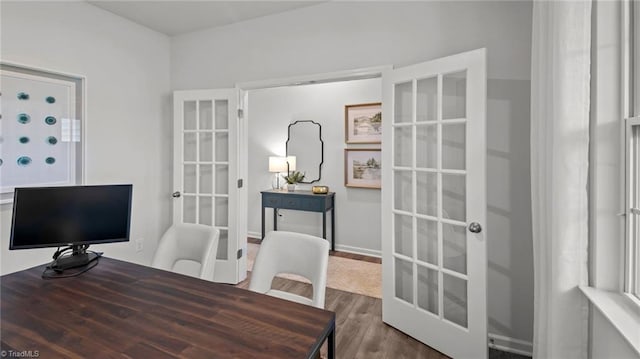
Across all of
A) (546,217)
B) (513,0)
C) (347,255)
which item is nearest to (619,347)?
(546,217)

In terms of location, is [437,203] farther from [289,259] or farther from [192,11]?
[192,11]

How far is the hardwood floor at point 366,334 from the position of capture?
204 cm

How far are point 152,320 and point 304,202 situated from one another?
3048 millimetres

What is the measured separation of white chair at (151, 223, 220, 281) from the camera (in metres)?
1.80

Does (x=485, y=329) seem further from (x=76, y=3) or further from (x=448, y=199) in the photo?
(x=76, y=3)

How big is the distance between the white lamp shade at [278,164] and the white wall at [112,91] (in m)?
1.43

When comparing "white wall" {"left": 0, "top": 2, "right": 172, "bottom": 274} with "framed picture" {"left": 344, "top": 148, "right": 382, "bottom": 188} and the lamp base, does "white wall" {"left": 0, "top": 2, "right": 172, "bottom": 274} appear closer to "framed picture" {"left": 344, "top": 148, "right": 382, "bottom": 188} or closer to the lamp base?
the lamp base

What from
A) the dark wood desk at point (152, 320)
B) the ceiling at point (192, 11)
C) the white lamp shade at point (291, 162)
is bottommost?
the dark wood desk at point (152, 320)

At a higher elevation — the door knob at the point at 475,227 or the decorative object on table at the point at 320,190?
the decorative object on table at the point at 320,190

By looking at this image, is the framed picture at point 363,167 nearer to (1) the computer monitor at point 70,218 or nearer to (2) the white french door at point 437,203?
(2) the white french door at point 437,203

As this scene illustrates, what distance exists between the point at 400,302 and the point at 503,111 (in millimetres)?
1544

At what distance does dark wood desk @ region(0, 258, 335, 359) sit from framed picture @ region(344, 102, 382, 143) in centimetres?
305

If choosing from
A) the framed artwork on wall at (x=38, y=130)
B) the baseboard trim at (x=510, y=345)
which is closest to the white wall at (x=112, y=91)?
the framed artwork on wall at (x=38, y=130)

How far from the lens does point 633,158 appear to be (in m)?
1.14
